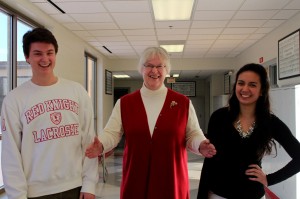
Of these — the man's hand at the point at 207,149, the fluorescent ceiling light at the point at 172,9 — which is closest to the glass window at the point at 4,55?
the fluorescent ceiling light at the point at 172,9

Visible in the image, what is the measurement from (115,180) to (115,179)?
0.25 ft

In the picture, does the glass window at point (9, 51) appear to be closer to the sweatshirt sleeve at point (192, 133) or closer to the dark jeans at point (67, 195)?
the dark jeans at point (67, 195)

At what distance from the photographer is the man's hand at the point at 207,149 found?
148 cm

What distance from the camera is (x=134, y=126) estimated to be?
166cm

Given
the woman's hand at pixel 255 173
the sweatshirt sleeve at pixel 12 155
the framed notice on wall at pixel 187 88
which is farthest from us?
the framed notice on wall at pixel 187 88

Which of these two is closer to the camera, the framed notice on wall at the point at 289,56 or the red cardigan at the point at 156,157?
the red cardigan at the point at 156,157

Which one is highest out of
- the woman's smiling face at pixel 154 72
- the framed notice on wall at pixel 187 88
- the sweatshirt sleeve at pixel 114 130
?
the framed notice on wall at pixel 187 88

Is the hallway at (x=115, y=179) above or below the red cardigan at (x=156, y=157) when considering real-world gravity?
below

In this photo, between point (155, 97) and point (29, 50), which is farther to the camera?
point (155, 97)

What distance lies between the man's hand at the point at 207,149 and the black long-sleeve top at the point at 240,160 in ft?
0.21

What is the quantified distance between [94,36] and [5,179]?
15.3 ft

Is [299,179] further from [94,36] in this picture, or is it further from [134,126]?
[94,36]

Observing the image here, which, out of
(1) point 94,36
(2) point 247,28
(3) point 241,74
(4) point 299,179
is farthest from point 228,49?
(3) point 241,74

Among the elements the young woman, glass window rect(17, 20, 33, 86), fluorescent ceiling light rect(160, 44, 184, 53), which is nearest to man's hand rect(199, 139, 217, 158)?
the young woman
